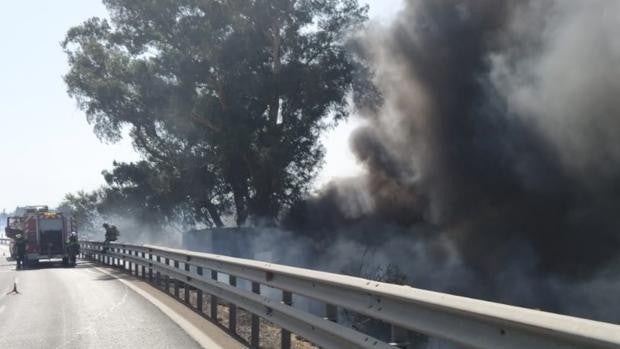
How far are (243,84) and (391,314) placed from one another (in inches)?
1120

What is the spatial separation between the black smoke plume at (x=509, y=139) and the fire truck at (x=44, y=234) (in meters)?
14.0

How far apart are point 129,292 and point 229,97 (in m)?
19.4

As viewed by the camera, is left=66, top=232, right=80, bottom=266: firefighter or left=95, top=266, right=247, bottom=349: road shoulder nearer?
left=95, top=266, right=247, bottom=349: road shoulder

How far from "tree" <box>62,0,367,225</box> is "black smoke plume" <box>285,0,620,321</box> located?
272 centimetres

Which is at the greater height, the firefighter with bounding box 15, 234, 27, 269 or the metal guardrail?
the metal guardrail

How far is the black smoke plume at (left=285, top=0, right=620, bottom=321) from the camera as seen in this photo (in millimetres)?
19797

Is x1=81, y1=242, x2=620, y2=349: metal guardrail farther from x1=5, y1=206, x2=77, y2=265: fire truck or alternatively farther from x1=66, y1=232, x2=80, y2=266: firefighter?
x1=5, y1=206, x2=77, y2=265: fire truck

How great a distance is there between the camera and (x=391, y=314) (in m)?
4.35

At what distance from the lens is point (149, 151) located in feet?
121

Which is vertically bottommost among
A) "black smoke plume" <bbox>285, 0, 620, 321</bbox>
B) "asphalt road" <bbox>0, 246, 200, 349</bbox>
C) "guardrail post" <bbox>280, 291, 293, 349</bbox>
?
"asphalt road" <bbox>0, 246, 200, 349</bbox>

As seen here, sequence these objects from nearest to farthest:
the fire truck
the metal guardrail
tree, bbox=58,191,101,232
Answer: the metal guardrail → the fire truck → tree, bbox=58,191,101,232

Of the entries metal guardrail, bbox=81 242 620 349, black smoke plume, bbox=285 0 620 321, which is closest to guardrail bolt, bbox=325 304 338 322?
metal guardrail, bbox=81 242 620 349

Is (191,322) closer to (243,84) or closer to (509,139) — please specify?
A: (509,139)

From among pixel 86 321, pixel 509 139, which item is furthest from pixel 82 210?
pixel 86 321
